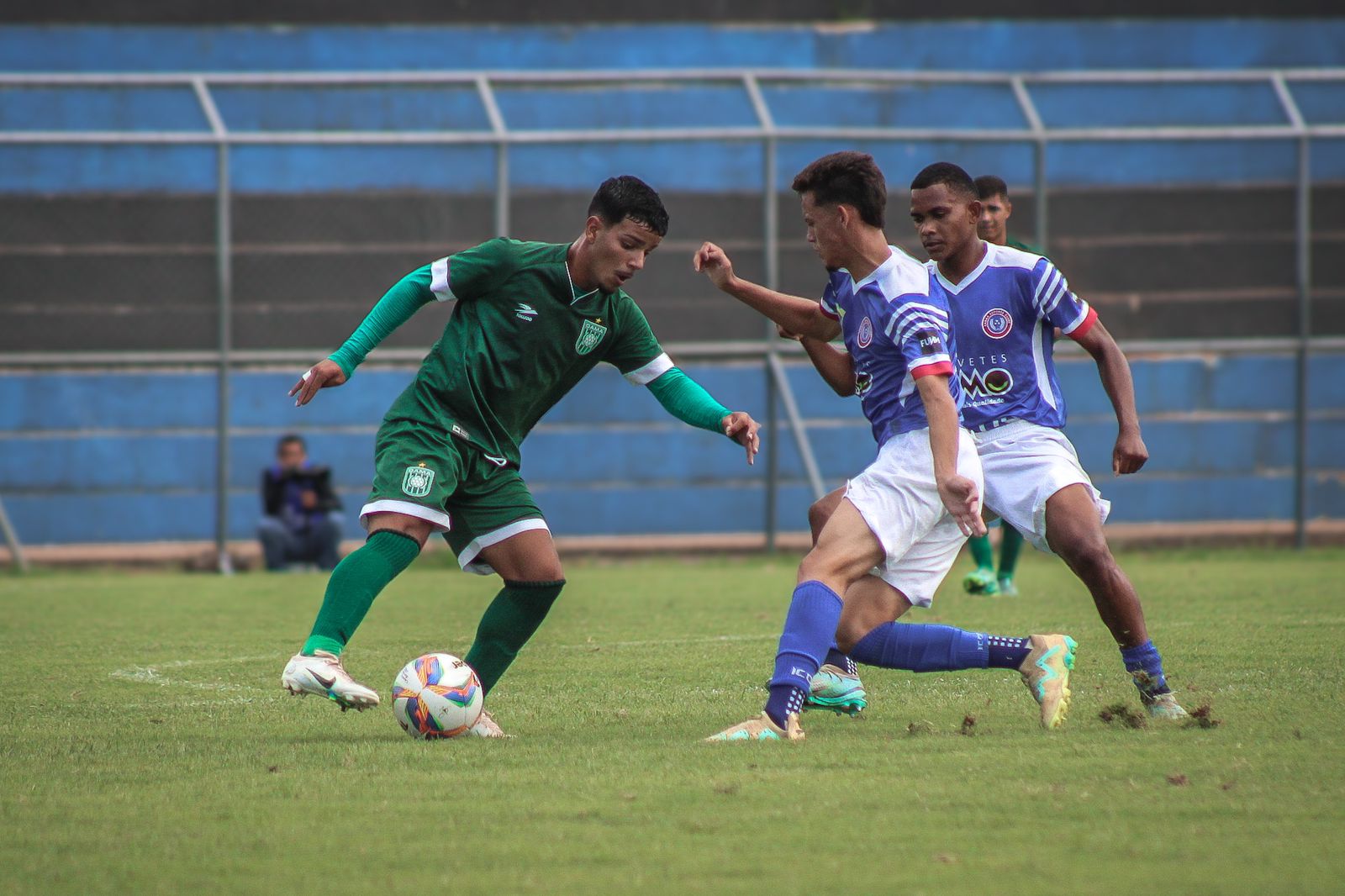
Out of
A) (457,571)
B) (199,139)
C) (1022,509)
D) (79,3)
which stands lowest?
(457,571)

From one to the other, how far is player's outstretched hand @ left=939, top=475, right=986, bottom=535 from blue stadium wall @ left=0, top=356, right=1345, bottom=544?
9349 millimetres

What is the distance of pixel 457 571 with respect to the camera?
12.6m

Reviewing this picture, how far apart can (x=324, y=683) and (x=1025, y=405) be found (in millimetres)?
2527

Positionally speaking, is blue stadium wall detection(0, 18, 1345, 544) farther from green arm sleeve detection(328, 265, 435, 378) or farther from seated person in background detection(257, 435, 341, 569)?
green arm sleeve detection(328, 265, 435, 378)

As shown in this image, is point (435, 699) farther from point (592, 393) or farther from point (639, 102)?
point (639, 102)

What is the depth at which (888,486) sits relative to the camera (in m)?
4.99

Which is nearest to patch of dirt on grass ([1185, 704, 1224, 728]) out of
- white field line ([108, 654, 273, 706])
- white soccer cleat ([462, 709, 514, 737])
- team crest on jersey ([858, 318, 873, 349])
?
team crest on jersey ([858, 318, 873, 349])

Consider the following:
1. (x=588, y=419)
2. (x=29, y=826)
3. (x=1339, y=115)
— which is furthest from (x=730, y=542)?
(x=29, y=826)

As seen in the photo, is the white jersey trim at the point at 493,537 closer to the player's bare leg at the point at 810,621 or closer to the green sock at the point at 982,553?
the player's bare leg at the point at 810,621

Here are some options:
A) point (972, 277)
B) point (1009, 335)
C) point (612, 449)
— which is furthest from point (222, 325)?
point (1009, 335)

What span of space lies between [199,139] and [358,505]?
11.0 feet

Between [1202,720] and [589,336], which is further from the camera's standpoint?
[589,336]

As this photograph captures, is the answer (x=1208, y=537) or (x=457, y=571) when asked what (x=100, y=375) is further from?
(x=1208, y=537)

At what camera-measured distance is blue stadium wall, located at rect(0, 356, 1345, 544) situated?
45.9ft
